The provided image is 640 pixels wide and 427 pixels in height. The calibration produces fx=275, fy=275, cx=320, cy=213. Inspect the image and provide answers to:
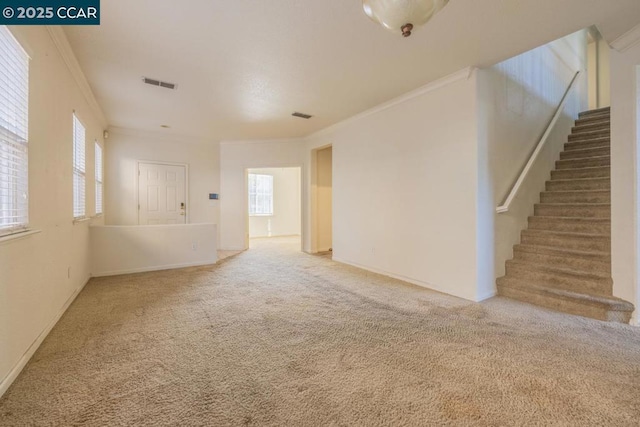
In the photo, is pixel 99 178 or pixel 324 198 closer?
pixel 99 178

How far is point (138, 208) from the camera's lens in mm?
5777

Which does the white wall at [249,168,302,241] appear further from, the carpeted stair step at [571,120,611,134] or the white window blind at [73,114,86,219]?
the carpeted stair step at [571,120,611,134]

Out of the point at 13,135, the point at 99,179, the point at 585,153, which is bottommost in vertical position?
the point at 13,135

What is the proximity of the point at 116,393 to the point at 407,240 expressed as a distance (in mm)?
3441

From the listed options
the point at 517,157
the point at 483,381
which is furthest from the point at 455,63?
the point at 483,381

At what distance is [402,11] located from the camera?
50.8 inches

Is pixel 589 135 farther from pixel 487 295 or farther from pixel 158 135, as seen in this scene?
pixel 158 135

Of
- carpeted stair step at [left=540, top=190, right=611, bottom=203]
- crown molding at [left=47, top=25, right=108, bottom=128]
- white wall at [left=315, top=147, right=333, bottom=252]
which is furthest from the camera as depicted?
white wall at [left=315, top=147, right=333, bottom=252]

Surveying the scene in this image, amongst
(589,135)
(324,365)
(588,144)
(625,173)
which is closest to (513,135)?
(625,173)

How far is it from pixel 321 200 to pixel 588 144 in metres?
4.83

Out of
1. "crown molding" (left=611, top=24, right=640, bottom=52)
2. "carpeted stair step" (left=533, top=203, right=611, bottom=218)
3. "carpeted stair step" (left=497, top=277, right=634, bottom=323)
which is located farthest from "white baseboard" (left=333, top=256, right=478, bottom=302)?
"crown molding" (left=611, top=24, right=640, bottom=52)

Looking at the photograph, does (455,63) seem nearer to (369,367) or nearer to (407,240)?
(407,240)

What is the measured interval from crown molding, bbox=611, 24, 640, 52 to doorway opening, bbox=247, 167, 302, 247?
282 inches

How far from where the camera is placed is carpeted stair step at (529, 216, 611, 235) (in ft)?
10.9
